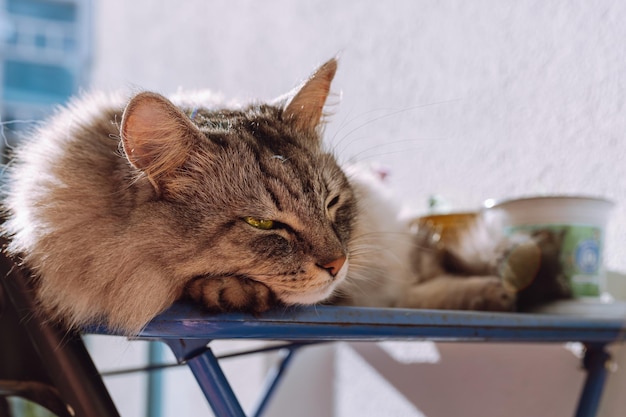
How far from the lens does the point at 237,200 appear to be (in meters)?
0.81

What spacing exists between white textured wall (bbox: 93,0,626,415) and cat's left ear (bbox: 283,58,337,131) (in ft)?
0.29

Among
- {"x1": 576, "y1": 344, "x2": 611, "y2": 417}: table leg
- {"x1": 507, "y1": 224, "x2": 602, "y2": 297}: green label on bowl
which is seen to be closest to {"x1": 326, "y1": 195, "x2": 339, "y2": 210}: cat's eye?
{"x1": 507, "y1": 224, "x2": 602, "y2": 297}: green label on bowl

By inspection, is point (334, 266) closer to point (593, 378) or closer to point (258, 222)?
point (258, 222)

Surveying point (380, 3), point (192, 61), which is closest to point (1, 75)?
point (192, 61)

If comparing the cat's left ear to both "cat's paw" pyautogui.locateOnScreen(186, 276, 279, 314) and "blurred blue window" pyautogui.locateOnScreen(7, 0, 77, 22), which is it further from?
"blurred blue window" pyautogui.locateOnScreen(7, 0, 77, 22)

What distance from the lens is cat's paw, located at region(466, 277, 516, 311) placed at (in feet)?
3.24

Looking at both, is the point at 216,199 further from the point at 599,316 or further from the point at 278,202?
the point at 599,316

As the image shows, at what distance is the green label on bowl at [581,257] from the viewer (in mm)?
924

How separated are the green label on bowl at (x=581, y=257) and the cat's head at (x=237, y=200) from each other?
37 centimetres

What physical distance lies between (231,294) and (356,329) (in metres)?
0.17

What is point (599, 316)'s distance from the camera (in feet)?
2.97

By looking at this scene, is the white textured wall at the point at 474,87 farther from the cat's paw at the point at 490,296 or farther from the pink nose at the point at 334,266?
the pink nose at the point at 334,266

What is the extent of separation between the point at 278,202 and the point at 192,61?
240 centimetres

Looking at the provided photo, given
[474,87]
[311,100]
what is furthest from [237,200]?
[474,87]
